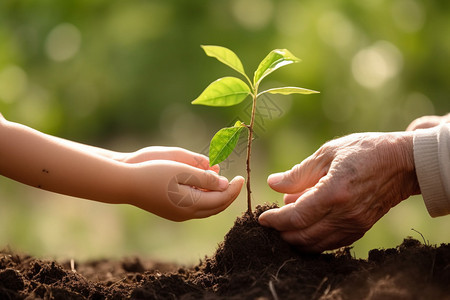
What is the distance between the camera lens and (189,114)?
13.3 feet

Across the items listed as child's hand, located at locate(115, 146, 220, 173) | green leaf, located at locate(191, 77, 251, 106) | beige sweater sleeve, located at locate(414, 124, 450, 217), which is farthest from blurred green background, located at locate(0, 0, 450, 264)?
green leaf, located at locate(191, 77, 251, 106)

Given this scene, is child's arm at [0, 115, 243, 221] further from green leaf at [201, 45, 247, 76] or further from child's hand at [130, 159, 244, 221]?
green leaf at [201, 45, 247, 76]

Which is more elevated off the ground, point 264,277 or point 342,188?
point 342,188

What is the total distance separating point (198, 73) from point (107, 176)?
264 cm

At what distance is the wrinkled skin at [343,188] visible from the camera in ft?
4.93

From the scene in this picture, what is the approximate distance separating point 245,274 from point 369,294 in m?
0.35

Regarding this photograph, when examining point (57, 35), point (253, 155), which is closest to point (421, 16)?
point (253, 155)

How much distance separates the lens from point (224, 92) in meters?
1.48

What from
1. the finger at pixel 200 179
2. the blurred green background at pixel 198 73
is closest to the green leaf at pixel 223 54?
the finger at pixel 200 179

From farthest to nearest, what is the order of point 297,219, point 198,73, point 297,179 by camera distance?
point 198,73 → point 297,179 → point 297,219

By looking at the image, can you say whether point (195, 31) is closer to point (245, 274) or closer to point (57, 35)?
point (57, 35)

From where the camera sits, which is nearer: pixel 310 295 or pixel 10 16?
pixel 310 295

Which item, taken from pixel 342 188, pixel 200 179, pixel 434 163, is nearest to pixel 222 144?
pixel 200 179

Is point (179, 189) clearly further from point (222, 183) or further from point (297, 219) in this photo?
point (297, 219)
